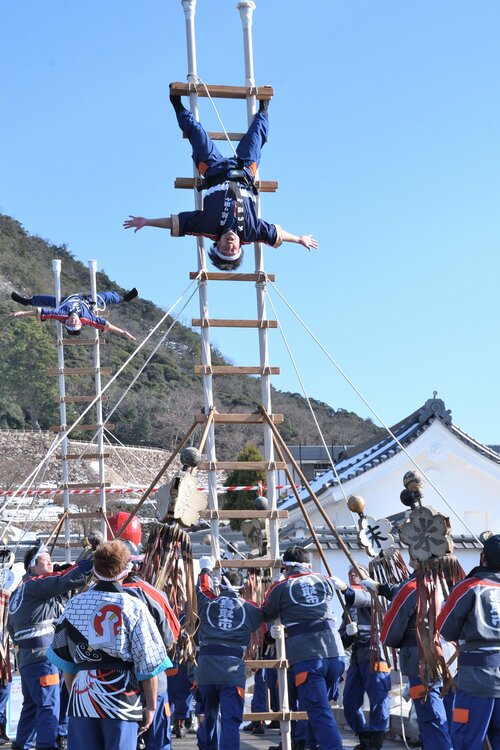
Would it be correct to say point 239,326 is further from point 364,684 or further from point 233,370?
point 364,684

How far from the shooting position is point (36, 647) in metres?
8.27

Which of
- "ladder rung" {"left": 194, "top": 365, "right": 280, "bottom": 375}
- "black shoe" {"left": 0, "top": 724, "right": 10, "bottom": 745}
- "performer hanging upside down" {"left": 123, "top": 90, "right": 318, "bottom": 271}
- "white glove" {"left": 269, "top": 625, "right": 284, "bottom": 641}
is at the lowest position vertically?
"black shoe" {"left": 0, "top": 724, "right": 10, "bottom": 745}

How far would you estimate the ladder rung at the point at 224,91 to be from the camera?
8.23 metres

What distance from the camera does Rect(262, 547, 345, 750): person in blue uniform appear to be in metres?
7.42

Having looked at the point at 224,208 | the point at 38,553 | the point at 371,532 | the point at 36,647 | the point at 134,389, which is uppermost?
the point at 134,389

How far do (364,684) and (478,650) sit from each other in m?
3.30

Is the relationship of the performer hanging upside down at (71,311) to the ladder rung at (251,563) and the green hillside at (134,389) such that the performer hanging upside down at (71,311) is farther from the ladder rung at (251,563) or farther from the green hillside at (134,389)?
the green hillside at (134,389)

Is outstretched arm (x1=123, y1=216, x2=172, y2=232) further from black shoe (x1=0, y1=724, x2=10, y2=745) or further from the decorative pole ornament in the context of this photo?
black shoe (x1=0, y1=724, x2=10, y2=745)

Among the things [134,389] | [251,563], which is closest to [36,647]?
[251,563]

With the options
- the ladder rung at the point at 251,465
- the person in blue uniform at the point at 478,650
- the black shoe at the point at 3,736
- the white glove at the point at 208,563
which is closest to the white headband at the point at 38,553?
the white glove at the point at 208,563

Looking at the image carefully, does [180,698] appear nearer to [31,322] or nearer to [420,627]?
[420,627]

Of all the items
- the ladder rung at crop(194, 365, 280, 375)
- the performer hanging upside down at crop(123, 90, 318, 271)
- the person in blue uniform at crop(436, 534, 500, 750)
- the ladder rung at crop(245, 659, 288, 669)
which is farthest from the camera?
the ladder rung at crop(194, 365, 280, 375)

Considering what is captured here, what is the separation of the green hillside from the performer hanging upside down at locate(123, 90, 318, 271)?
43.3 meters

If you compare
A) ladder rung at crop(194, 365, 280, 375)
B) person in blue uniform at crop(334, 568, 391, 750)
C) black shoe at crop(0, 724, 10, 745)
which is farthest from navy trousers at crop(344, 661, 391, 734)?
black shoe at crop(0, 724, 10, 745)
